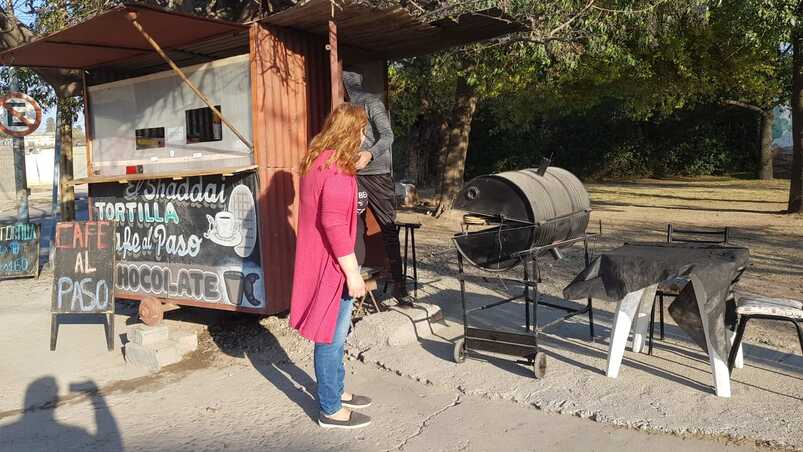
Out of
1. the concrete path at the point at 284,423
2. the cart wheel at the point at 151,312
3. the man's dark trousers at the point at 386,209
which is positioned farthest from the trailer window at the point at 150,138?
the concrete path at the point at 284,423

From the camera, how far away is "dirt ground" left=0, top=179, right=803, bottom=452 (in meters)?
3.88

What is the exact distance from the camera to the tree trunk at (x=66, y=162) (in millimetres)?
10531

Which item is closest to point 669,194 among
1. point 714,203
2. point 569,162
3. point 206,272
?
point 714,203

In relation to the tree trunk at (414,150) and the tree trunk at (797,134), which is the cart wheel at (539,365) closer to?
the tree trunk at (797,134)

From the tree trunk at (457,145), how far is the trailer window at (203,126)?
874 cm

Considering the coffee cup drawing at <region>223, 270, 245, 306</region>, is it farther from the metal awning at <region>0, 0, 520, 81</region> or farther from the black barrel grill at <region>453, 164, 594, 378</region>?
the metal awning at <region>0, 0, 520, 81</region>

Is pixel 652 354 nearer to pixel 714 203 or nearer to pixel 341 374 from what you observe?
pixel 341 374

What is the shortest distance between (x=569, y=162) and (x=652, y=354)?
78.5 feet

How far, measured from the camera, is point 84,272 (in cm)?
610

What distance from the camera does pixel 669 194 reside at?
65.6 feet

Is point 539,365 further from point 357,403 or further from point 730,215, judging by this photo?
point 730,215

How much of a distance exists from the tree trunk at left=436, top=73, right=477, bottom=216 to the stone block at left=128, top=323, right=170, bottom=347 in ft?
30.7

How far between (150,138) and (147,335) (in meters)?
2.18

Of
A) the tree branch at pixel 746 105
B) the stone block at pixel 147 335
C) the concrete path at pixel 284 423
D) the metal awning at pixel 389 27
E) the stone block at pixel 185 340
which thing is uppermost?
the tree branch at pixel 746 105
